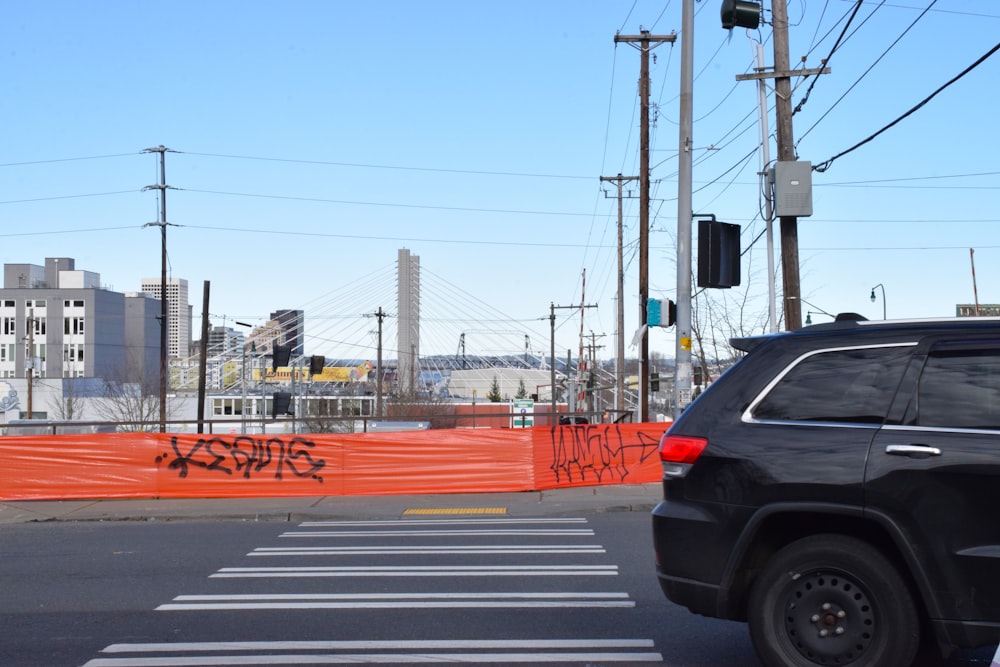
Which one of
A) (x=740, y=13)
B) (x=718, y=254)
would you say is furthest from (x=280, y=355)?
(x=740, y=13)

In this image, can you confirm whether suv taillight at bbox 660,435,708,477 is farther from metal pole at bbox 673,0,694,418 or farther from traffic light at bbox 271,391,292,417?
traffic light at bbox 271,391,292,417

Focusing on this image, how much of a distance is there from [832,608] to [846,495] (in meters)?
0.61

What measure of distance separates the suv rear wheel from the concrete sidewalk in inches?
368

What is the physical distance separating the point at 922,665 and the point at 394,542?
6797 mm

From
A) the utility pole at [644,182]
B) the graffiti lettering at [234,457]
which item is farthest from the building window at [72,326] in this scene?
the graffiti lettering at [234,457]

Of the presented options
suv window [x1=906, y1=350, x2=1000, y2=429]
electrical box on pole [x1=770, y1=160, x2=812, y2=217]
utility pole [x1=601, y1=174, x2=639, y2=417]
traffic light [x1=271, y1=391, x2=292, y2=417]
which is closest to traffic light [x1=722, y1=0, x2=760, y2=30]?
electrical box on pole [x1=770, y1=160, x2=812, y2=217]

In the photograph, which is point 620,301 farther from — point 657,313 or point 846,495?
point 846,495

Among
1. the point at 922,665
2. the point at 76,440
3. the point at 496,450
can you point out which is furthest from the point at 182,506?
the point at 922,665

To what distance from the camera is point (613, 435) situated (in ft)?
59.0

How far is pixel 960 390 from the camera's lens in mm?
5023

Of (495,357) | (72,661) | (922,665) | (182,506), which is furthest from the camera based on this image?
(495,357)

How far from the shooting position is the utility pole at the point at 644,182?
2844 centimetres

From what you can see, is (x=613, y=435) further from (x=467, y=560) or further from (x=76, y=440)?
(x=76, y=440)

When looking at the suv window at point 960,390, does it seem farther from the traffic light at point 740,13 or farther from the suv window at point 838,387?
the traffic light at point 740,13
